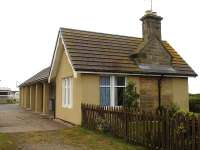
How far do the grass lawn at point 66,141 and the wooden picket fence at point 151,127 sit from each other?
426mm

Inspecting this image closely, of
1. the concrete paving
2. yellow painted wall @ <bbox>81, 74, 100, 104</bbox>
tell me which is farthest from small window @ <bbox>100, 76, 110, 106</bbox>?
the concrete paving

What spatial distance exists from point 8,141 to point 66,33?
28.7 feet

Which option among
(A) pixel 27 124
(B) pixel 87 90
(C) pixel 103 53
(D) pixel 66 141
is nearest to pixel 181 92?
(C) pixel 103 53

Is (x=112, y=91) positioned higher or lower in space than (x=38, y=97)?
higher

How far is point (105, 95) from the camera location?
1691 centimetres

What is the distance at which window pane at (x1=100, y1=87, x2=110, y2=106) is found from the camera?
16.8 metres

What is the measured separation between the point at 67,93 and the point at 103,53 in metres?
3.61

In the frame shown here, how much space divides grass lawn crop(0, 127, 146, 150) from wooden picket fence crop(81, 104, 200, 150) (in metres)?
0.43

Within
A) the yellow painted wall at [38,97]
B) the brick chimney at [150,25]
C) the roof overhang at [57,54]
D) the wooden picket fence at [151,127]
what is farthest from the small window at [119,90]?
the yellow painted wall at [38,97]

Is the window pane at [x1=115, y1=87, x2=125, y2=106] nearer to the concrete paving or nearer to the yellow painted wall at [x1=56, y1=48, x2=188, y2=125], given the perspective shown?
the yellow painted wall at [x1=56, y1=48, x2=188, y2=125]

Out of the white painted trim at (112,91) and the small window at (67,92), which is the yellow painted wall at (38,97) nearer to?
the small window at (67,92)

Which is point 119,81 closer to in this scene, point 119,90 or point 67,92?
point 119,90

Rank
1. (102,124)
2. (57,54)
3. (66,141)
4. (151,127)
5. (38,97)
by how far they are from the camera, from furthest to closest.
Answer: (38,97) < (57,54) < (102,124) < (66,141) < (151,127)

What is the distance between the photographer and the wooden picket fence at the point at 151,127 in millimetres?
8500
